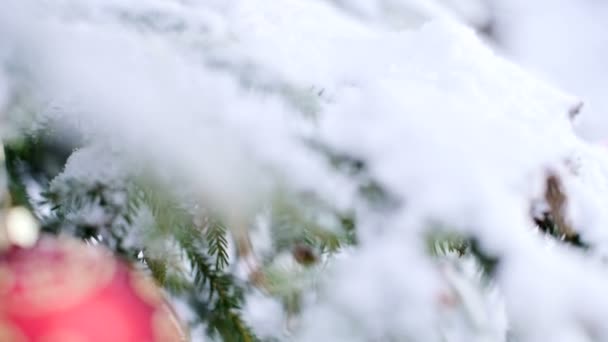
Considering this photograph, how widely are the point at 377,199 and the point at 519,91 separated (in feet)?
0.50

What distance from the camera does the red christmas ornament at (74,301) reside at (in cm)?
41

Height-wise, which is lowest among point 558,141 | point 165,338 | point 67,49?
point 165,338

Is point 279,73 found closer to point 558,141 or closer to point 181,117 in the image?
point 181,117

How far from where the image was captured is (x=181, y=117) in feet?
1.62

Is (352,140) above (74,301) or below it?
above

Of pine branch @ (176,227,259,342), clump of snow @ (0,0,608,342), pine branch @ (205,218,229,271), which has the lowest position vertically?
pine branch @ (176,227,259,342)

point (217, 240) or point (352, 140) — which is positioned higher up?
point (352, 140)

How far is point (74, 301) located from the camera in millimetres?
415

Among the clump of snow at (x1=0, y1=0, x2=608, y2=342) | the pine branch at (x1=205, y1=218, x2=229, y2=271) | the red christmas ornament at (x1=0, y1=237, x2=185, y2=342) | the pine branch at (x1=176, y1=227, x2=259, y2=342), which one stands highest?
the clump of snow at (x1=0, y1=0, x2=608, y2=342)

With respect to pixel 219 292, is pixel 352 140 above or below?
above

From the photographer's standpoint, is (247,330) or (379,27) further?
(379,27)

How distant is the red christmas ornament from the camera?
1.34 feet

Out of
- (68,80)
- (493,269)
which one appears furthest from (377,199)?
(68,80)

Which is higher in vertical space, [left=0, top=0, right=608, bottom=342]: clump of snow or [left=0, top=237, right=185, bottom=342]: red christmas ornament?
[left=0, top=0, right=608, bottom=342]: clump of snow
